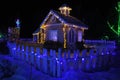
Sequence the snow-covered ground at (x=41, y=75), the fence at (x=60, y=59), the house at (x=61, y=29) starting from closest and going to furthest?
the snow-covered ground at (x=41, y=75), the fence at (x=60, y=59), the house at (x=61, y=29)

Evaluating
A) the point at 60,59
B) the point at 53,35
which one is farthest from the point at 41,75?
the point at 53,35

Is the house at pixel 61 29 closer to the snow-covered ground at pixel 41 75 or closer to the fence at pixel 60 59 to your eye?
the fence at pixel 60 59

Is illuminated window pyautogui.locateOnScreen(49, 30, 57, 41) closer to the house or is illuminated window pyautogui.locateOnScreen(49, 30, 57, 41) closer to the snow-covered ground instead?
the house

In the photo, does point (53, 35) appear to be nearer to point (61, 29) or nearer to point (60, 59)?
point (61, 29)

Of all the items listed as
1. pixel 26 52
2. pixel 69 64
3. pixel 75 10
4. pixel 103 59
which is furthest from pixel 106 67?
pixel 75 10

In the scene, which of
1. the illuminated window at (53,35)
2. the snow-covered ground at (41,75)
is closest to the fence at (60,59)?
the snow-covered ground at (41,75)

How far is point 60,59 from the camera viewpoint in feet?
38.8

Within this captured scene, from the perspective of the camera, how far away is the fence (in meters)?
12.0

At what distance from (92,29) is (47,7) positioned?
11398 mm

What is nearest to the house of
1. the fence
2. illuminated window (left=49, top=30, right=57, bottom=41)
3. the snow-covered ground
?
illuminated window (left=49, top=30, right=57, bottom=41)

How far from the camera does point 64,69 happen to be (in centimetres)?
1217

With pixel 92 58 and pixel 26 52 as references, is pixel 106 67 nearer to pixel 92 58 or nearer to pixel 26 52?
pixel 92 58

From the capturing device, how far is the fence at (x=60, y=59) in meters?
12.0

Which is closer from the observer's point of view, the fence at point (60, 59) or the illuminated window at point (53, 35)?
the fence at point (60, 59)
